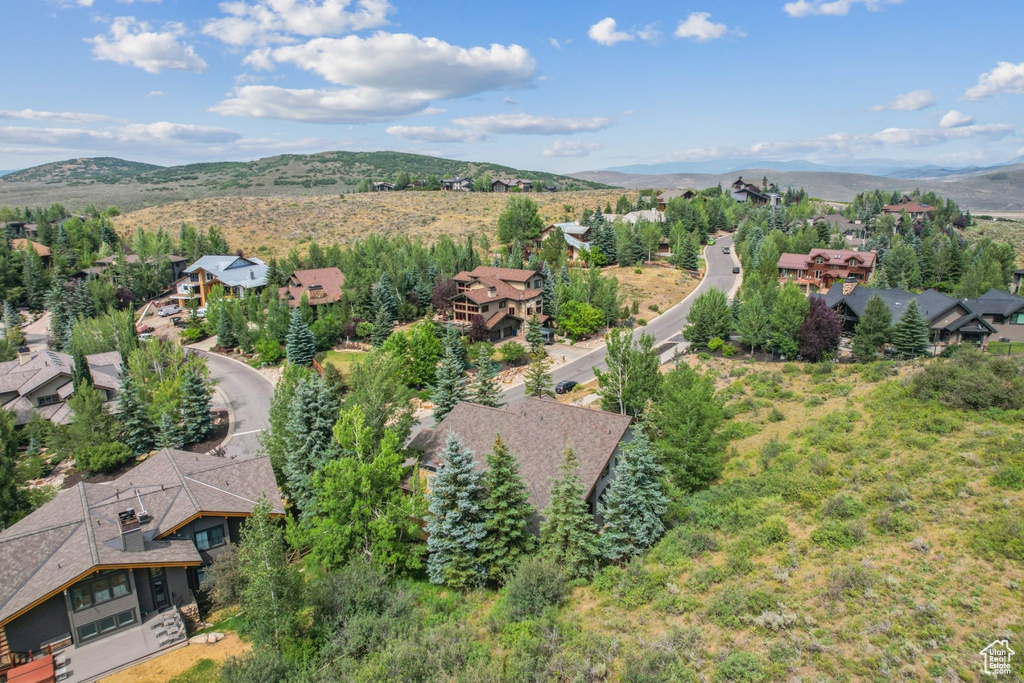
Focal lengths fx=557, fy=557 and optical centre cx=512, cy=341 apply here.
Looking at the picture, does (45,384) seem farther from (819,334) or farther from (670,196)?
(670,196)

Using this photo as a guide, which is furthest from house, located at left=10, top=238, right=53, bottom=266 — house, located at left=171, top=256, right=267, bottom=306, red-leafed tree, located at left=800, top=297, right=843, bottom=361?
red-leafed tree, located at left=800, top=297, right=843, bottom=361

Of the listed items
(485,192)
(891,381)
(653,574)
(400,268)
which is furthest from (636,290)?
(485,192)

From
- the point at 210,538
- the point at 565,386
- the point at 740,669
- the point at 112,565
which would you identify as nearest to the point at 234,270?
the point at 565,386

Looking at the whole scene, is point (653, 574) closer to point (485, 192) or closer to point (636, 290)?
point (636, 290)

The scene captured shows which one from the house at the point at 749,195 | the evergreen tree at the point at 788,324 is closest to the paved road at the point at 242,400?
the evergreen tree at the point at 788,324

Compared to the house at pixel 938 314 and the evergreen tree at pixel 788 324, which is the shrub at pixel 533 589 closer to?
the evergreen tree at pixel 788 324

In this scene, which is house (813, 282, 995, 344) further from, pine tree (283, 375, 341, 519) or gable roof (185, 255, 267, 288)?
gable roof (185, 255, 267, 288)
